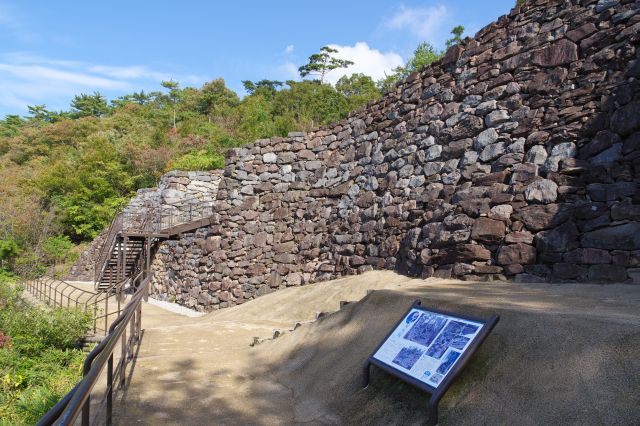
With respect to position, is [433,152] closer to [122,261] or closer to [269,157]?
[269,157]

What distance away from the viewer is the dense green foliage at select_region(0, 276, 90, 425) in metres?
7.15

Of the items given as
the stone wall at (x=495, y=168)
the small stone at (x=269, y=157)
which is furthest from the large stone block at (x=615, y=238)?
the small stone at (x=269, y=157)

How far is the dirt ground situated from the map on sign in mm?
225

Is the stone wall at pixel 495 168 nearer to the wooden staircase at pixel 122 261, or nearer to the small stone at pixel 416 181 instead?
the small stone at pixel 416 181

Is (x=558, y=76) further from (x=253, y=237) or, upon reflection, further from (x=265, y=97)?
(x=265, y=97)

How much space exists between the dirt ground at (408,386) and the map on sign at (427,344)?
8.8 inches

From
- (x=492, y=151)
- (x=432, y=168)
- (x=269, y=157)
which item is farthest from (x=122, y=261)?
(x=492, y=151)

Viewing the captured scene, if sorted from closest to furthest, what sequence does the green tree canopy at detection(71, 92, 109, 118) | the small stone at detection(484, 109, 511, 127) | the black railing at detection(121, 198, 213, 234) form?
the small stone at detection(484, 109, 511, 127), the black railing at detection(121, 198, 213, 234), the green tree canopy at detection(71, 92, 109, 118)

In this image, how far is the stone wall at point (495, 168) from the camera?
5727 millimetres

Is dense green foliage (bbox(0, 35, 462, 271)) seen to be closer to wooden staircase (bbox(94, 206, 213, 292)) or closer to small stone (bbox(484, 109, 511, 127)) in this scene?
wooden staircase (bbox(94, 206, 213, 292))

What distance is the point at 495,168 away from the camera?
7074 millimetres

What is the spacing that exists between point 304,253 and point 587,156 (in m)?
6.85

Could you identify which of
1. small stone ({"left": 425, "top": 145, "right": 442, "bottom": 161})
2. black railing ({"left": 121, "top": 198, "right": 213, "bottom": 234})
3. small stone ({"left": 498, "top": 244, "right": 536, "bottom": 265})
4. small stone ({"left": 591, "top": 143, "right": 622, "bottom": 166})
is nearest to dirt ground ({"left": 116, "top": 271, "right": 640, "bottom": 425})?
small stone ({"left": 498, "top": 244, "right": 536, "bottom": 265})

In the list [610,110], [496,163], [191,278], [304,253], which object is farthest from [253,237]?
[610,110]
